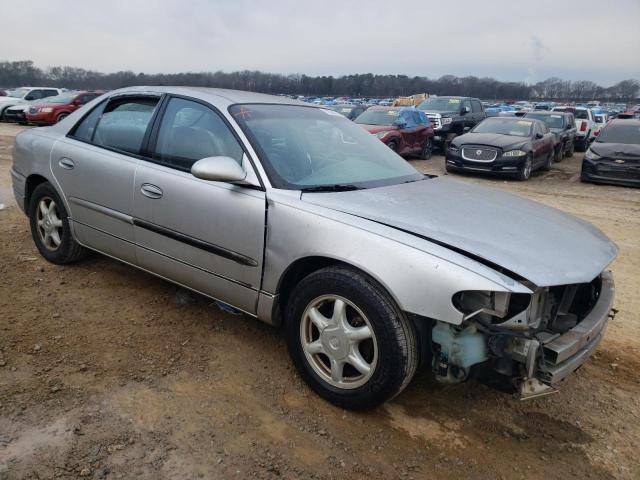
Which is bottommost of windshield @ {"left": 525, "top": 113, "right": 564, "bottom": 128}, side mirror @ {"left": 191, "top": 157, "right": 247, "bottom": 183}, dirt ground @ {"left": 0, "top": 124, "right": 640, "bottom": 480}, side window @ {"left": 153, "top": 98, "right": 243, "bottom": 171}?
dirt ground @ {"left": 0, "top": 124, "right": 640, "bottom": 480}

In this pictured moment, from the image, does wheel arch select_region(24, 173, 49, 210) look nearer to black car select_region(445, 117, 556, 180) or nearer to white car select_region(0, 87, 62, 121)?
black car select_region(445, 117, 556, 180)

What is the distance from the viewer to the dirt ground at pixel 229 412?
2.25 m

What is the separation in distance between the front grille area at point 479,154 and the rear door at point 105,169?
949 centimetres

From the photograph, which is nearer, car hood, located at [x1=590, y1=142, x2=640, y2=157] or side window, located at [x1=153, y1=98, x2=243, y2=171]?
side window, located at [x1=153, y1=98, x2=243, y2=171]

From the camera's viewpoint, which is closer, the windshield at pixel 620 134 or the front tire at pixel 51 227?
the front tire at pixel 51 227

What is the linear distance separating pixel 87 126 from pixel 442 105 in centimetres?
1534

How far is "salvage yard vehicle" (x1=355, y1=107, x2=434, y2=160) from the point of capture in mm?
13109

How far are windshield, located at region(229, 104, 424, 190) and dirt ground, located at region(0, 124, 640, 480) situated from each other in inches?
45.8

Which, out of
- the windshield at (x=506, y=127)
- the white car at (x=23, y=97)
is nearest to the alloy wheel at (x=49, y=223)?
the windshield at (x=506, y=127)

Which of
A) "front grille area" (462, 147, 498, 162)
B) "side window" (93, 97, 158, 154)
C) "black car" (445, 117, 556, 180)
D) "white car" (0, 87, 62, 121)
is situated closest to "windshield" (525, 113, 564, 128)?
"black car" (445, 117, 556, 180)

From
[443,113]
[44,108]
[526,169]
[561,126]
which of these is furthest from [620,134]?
[44,108]

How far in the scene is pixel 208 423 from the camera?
248 centimetres

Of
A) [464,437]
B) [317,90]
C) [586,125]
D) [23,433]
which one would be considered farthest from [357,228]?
[317,90]

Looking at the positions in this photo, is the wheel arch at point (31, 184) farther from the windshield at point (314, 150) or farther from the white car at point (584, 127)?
the white car at point (584, 127)
